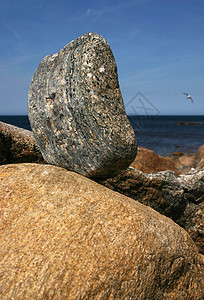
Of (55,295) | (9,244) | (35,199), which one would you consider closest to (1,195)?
(35,199)

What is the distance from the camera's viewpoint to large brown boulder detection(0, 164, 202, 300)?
106 inches

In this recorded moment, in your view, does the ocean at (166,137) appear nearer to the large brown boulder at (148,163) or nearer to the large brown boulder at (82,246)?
the large brown boulder at (148,163)

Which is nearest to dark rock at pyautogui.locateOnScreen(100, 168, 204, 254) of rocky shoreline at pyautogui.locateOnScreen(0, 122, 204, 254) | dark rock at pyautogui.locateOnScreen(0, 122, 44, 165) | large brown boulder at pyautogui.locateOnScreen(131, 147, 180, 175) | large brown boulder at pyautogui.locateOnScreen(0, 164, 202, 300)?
rocky shoreline at pyautogui.locateOnScreen(0, 122, 204, 254)

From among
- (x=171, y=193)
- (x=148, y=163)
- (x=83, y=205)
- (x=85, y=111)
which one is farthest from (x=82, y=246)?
(x=148, y=163)

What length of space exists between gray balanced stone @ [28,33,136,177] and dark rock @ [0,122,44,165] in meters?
0.63

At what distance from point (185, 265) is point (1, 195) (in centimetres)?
263

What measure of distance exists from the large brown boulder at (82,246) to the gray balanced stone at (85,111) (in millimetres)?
427

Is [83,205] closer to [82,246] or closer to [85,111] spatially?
[82,246]

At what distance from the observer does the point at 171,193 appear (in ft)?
15.5

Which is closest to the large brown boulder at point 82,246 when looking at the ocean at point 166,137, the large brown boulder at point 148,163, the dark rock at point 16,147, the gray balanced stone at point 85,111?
the gray balanced stone at point 85,111

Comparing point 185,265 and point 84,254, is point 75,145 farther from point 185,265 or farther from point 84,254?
point 185,265

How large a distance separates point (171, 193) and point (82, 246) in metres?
2.38

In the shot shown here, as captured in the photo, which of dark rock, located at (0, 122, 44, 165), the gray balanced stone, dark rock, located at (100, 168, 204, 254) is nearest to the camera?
the gray balanced stone

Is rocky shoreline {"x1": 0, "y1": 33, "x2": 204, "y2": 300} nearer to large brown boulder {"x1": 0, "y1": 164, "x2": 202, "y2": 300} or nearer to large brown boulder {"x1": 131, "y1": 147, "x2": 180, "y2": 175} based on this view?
large brown boulder {"x1": 0, "y1": 164, "x2": 202, "y2": 300}
